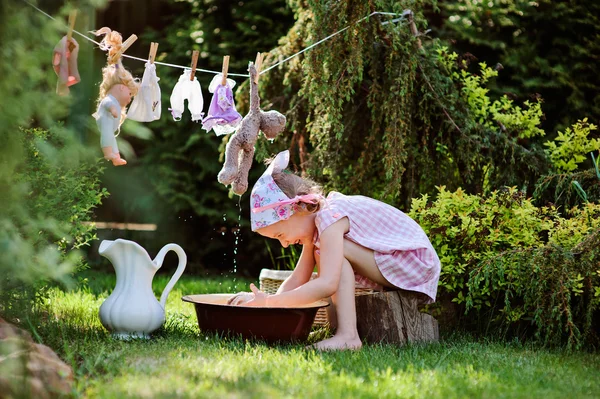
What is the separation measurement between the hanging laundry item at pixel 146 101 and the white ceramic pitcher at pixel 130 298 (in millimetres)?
509

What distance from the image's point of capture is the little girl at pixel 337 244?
2684mm

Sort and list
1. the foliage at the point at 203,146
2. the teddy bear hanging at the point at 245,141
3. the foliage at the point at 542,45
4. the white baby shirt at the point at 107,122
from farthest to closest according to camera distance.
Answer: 1. the foliage at the point at 203,146
2. the foliage at the point at 542,45
3. the teddy bear hanging at the point at 245,141
4. the white baby shirt at the point at 107,122

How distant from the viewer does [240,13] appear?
5543 mm

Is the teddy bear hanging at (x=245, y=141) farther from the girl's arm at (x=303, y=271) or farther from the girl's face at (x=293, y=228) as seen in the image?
the girl's arm at (x=303, y=271)

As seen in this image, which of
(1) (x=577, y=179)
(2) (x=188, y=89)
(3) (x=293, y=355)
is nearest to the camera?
(3) (x=293, y=355)

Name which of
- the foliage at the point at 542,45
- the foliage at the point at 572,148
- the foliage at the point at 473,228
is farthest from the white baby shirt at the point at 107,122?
the foliage at the point at 542,45

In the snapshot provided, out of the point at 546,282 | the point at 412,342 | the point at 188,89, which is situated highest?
the point at 188,89

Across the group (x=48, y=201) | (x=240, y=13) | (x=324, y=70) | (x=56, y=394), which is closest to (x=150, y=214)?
(x=240, y=13)

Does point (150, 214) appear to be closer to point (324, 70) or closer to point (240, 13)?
point (240, 13)

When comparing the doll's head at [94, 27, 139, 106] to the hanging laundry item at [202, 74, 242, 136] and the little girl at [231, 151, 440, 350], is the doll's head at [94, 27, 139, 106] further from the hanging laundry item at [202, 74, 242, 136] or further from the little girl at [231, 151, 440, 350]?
the little girl at [231, 151, 440, 350]

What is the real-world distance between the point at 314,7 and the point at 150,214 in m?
2.70

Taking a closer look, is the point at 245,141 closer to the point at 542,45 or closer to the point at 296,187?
the point at 296,187

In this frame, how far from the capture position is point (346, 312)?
2697 mm

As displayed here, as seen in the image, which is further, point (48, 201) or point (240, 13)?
point (240, 13)
